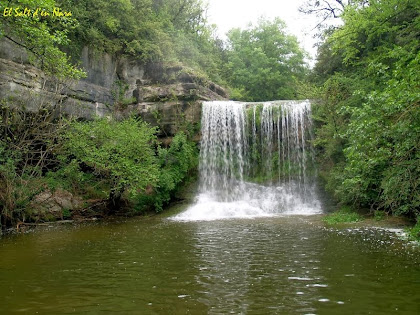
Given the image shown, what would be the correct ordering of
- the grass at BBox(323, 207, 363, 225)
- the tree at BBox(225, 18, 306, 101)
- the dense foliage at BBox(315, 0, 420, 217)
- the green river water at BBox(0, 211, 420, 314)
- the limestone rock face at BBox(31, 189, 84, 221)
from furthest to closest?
1. the tree at BBox(225, 18, 306, 101)
2. the limestone rock face at BBox(31, 189, 84, 221)
3. the grass at BBox(323, 207, 363, 225)
4. the dense foliage at BBox(315, 0, 420, 217)
5. the green river water at BBox(0, 211, 420, 314)

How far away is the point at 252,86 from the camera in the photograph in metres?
31.4

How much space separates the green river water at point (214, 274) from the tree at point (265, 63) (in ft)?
75.7

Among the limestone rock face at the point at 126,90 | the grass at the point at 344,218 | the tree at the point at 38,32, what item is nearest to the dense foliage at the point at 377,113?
the grass at the point at 344,218

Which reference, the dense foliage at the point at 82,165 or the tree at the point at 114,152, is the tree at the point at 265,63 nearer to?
the dense foliage at the point at 82,165

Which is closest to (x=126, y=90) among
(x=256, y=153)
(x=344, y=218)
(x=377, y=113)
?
(x=256, y=153)

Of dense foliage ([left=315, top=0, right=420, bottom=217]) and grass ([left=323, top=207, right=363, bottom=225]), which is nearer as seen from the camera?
dense foliage ([left=315, top=0, right=420, bottom=217])

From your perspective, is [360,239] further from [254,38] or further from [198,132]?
[254,38]

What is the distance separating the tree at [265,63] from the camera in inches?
1216

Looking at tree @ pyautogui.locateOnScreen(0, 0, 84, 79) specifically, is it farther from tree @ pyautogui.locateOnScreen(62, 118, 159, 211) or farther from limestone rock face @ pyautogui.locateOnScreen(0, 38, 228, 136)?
tree @ pyautogui.locateOnScreen(62, 118, 159, 211)

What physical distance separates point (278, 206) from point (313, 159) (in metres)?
3.89

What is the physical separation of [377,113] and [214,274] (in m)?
5.71

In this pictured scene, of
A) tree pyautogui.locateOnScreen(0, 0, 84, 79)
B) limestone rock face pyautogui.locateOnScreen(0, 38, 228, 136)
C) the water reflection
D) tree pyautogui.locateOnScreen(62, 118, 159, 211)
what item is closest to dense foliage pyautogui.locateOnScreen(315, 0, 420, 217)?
the water reflection

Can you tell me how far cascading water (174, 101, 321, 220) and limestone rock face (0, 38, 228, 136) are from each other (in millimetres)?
1702

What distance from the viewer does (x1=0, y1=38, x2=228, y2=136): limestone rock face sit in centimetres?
1448
